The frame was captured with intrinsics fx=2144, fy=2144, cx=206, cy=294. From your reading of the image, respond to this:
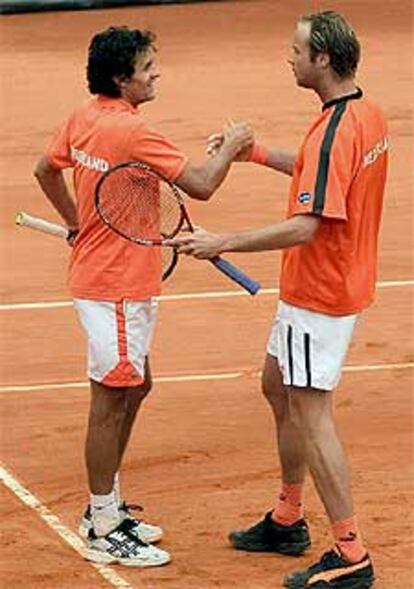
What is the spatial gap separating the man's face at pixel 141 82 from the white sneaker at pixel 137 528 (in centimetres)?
201

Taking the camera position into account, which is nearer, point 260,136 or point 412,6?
point 260,136

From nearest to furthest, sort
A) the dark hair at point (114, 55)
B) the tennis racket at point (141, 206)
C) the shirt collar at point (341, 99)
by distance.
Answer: the shirt collar at point (341, 99) → the tennis racket at point (141, 206) → the dark hair at point (114, 55)

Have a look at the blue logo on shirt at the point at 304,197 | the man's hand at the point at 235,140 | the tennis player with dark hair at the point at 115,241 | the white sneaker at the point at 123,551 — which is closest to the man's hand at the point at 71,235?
the tennis player with dark hair at the point at 115,241

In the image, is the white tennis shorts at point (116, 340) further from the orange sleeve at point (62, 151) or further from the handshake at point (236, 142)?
the handshake at point (236, 142)

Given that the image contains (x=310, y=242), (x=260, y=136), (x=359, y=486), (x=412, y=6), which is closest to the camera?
(x=310, y=242)

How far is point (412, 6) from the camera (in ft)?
103

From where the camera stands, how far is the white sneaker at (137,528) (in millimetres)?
10414

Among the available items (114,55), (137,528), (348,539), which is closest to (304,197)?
(114,55)

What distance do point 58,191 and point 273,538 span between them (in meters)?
1.99

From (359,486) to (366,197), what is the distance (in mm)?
2341

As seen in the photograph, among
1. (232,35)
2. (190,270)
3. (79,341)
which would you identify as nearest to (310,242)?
(79,341)

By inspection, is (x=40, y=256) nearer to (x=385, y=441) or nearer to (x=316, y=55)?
(x=385, y=441)

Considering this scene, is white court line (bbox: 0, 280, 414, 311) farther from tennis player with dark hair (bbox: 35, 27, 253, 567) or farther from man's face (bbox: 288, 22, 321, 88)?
man's face (bbox: 288, 22, 321, 88)

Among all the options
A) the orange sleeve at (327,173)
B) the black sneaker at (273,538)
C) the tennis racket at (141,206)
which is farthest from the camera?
the black sneaker at (273,538)
